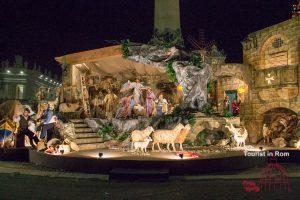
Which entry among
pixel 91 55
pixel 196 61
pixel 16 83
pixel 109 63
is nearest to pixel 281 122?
pixel 196 61

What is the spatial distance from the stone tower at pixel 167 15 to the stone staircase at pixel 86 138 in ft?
25.5

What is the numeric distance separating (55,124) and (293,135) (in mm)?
14307

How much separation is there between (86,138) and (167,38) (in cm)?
768

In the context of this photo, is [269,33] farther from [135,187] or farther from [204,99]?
[135,187]

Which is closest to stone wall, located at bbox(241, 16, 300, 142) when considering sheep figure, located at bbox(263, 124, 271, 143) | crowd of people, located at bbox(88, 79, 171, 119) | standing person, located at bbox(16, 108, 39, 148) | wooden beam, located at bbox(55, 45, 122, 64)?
sheep figure, located at bbox(263, 124, 271, 143)

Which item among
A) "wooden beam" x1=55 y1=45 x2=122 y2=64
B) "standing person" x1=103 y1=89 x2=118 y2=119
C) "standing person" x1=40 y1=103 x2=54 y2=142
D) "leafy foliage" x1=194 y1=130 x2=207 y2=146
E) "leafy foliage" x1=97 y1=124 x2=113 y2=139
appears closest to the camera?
"standing person" x1=40 y1=103 x2=54 y2=142

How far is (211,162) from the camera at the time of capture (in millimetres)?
11445

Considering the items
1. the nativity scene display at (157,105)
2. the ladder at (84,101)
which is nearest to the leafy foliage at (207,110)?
the nativity scene display at (157,105)

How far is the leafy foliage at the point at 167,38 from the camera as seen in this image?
19.1 metres

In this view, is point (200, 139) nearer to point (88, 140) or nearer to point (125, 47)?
point (88, 140)

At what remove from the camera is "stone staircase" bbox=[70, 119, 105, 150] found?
51.5ft

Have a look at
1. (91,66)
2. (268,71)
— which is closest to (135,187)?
(91,66)

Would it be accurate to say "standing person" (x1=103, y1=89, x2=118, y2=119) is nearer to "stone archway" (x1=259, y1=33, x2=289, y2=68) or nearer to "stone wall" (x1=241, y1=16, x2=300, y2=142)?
"stone wall" (x1=241, y1=16, x2=300, y2=142)

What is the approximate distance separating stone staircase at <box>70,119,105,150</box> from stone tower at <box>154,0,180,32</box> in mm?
7767
